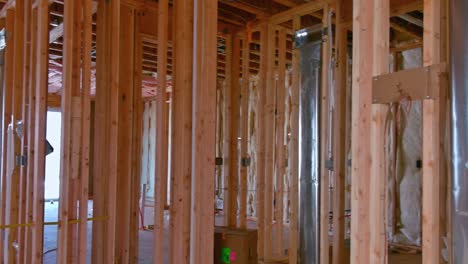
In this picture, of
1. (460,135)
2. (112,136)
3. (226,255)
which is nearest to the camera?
(460,135)

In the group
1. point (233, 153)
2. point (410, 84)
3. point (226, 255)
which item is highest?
point (410, 84)

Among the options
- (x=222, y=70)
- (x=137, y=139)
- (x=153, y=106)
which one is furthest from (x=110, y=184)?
(x=153, y=106)

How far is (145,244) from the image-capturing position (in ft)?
22.2

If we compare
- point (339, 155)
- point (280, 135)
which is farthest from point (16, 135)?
point (339, 155)

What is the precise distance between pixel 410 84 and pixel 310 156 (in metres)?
2.66

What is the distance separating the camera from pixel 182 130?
3.45m

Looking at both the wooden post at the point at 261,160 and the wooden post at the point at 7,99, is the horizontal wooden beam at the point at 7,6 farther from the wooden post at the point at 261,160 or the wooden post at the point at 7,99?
the wooden post at the point at 261,160

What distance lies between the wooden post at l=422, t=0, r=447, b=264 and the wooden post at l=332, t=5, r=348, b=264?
2.63 m

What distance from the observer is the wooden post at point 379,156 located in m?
2.16

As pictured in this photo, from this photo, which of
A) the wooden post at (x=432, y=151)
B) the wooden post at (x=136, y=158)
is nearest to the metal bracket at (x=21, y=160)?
the wooden post at (x=136, y=158)

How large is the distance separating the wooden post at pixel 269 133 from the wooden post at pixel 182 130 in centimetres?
233

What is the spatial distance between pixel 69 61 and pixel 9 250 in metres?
2.42

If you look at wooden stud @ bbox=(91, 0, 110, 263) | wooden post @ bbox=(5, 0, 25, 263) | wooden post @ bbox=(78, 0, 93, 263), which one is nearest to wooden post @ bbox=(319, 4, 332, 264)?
wooden stud @ bbox=(91, 0, 110, 263)

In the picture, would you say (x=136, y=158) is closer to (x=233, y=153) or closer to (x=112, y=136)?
(x=112, y=136)
